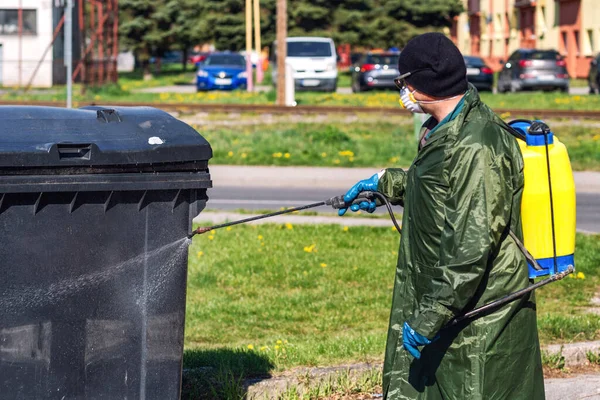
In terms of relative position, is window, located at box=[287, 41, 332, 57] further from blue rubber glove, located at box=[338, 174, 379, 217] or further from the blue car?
blue rubber glove, located at box=[338, 174, 379, 217]

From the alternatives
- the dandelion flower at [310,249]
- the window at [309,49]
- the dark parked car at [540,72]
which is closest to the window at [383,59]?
the window at [309,49]

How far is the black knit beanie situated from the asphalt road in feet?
24.5

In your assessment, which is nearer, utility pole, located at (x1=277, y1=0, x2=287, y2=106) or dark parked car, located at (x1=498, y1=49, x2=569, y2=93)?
utility pole, located at (x1=277, y1=0, x2=287, y2=106)

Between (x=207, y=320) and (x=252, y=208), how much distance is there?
5654 mm

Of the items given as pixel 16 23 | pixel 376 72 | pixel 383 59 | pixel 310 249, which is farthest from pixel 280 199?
pixel 16 23

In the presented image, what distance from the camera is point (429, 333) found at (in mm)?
3359

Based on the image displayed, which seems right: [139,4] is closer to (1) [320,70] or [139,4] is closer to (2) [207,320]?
(1) [320,70]

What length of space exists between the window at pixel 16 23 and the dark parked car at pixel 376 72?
1547 centimetres

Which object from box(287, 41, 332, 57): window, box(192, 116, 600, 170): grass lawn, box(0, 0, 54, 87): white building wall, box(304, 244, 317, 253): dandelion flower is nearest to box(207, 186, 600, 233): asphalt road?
box(192, 116, 600, 170): grass lawn

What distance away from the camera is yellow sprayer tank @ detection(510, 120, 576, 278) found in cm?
343

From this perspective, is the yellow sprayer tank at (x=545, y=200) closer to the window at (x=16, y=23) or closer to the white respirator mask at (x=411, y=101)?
the white respirator mask at (x=411, y=101)

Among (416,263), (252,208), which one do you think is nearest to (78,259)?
(416,263)

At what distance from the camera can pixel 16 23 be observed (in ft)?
133

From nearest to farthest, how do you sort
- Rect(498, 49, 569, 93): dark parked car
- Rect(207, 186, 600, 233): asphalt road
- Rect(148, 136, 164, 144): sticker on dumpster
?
Rect(148, 136, 164, 144): sticker on dumpster → Rect(207, 186, 600, 233): asphalt road → Rect(498, 49, 569, 93): dark parked car
